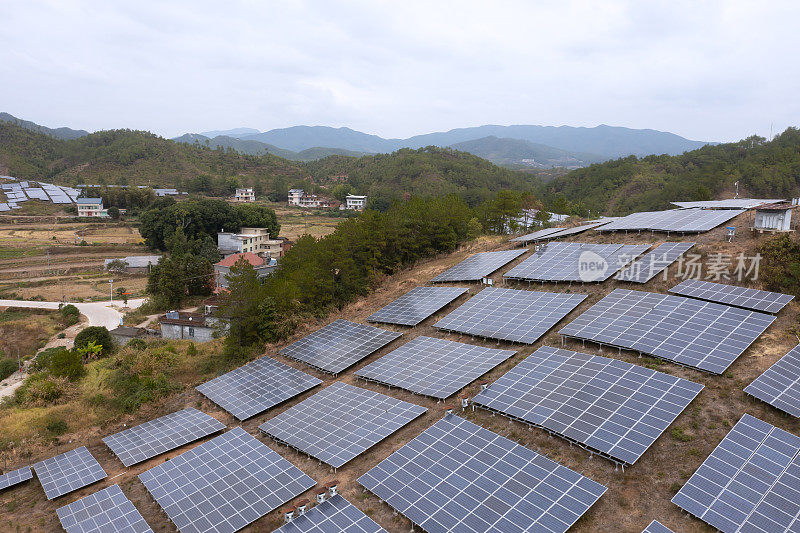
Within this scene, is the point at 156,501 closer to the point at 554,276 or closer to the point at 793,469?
the point at 793,469

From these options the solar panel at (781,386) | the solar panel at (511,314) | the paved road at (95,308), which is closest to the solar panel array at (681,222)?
the solar panel at (511,314)

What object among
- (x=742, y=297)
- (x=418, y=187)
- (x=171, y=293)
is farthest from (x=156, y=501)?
(x=418, y=187)

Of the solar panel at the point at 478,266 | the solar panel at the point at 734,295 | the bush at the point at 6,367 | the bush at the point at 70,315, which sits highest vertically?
the solar panel at the point at 734,295

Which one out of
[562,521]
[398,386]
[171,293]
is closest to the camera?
[562,521]

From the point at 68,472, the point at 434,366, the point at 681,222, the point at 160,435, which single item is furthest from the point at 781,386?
the point at 68,472

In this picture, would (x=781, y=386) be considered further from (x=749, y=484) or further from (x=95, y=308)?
(x=95, y=308)

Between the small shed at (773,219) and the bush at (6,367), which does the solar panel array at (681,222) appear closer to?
the small shed at (773,219)

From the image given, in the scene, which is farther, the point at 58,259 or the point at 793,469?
the point at 58,259
